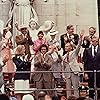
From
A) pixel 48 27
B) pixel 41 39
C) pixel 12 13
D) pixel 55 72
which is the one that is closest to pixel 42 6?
pixel 12 13

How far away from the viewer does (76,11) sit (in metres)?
22.6

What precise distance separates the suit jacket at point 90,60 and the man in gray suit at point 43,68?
1.00m


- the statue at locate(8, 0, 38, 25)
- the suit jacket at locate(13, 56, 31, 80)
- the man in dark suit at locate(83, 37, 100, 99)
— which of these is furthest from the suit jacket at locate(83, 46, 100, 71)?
the statue at locate(8, 0, 38, 25)

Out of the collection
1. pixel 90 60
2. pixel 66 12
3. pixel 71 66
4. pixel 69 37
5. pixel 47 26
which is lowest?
pixel 71 66

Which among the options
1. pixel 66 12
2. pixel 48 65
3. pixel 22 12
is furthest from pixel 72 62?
pixel 66 12

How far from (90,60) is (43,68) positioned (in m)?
1.23

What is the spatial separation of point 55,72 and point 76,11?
7.76 metres

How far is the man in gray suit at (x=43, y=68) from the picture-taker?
49.5 ft

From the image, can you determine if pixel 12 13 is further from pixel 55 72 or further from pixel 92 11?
pixel 55 72

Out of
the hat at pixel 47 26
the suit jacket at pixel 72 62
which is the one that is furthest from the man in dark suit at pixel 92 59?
the hat at pixel 47 26

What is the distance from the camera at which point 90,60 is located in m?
15.6

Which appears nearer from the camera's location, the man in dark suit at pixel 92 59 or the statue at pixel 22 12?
the man in dark suit at pixel 92 59

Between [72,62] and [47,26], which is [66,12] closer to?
[47,26]

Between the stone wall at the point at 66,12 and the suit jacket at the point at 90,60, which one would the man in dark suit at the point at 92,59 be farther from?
the stone wall at the point at 66,12
